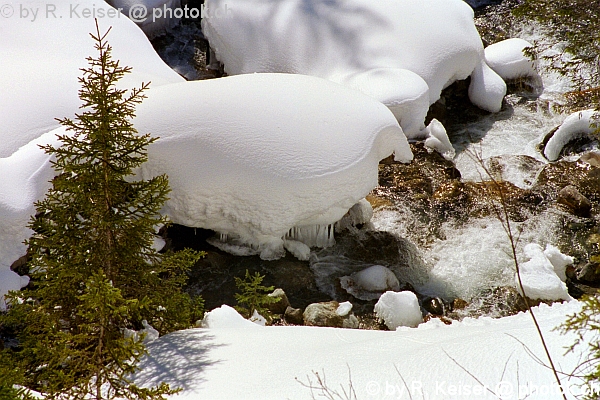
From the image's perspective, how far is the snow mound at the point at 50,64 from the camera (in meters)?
6.74

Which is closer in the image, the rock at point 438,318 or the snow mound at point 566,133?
the rock at point 438,318

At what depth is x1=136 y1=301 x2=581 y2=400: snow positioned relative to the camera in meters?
3.42

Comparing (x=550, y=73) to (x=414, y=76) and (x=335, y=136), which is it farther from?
(x=335, y=136)

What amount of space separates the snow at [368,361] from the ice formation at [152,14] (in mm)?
7405

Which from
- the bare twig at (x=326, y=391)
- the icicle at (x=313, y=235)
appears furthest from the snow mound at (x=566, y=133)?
the bare twig at (x=326, y=391)

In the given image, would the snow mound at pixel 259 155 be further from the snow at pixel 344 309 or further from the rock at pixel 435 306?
the rock at pixel 435 306

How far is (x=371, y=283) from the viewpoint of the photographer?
6840 mm

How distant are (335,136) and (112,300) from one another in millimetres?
3447

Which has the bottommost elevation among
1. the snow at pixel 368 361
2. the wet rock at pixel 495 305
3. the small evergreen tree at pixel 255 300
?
the wet rock at pixel 495 305

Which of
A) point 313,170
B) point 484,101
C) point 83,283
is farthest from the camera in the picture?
point 484,101

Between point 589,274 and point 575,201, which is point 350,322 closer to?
point 589,274

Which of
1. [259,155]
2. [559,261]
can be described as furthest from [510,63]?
[259,155]

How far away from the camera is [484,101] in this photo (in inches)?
395

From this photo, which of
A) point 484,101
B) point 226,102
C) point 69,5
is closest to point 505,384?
point 226,102
